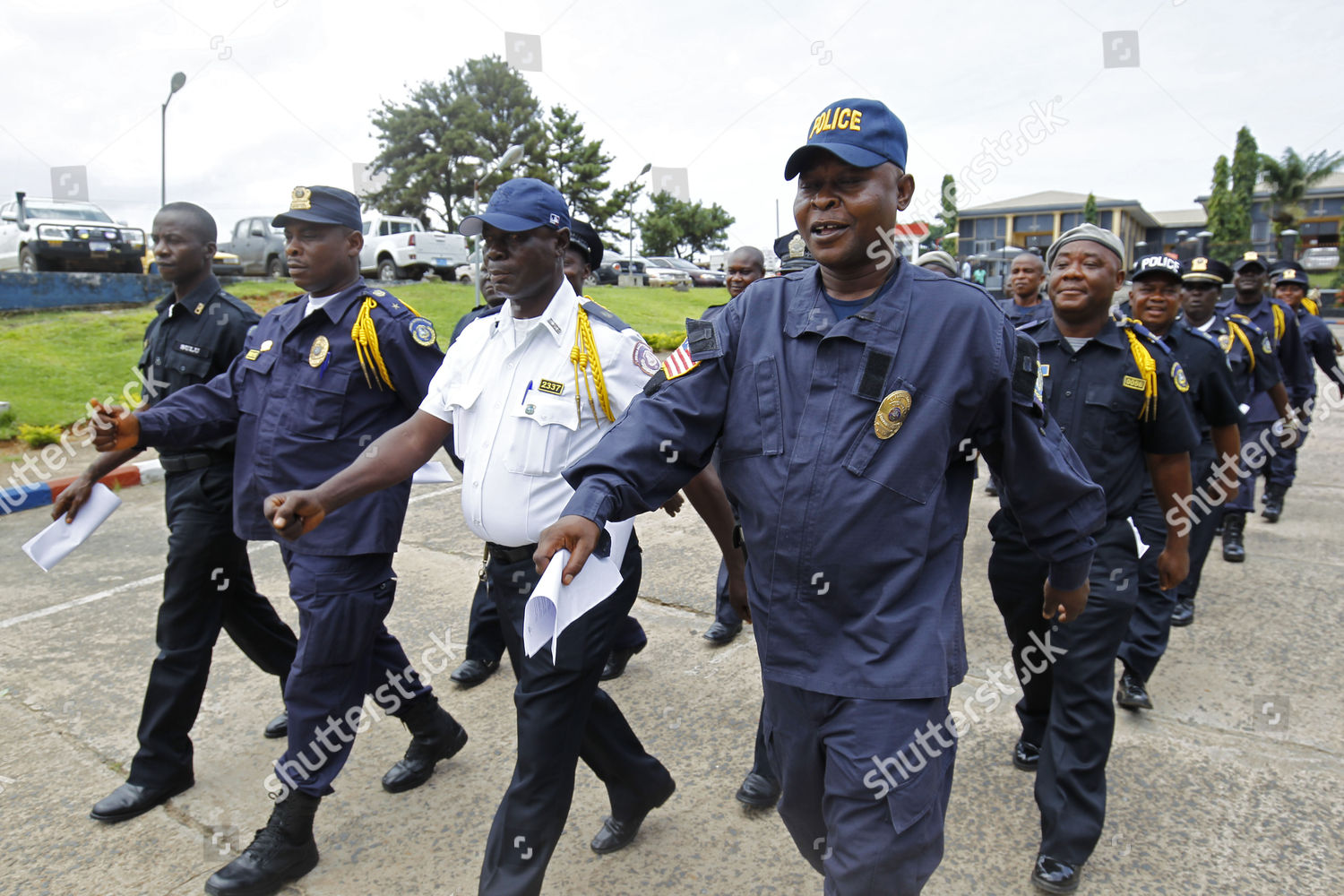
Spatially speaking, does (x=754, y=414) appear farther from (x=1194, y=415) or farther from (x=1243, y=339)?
(x=1243, y=339)

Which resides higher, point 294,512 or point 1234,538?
point 294,512

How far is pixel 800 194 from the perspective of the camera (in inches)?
75.3

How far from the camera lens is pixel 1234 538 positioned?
6020 mm

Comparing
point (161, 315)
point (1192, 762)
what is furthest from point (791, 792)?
point (161, 315)

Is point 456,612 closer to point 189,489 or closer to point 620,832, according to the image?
point 189,489

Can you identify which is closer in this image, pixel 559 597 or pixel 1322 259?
pixel 559 597

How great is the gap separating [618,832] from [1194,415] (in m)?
2.93

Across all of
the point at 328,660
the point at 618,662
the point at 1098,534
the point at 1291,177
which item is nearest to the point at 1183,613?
the point at 1098,534

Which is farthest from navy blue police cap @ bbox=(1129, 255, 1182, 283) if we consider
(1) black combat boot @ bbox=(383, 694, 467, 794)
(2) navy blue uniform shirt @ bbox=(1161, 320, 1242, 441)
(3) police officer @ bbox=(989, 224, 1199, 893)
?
(1) black combat boot @ bbox=(383, 694, 467, 794)

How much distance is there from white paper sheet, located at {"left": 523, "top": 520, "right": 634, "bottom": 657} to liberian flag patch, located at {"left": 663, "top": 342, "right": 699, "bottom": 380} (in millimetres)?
435

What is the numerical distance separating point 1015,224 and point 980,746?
6335 centimetres

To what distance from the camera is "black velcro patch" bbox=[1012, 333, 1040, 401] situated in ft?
6.13

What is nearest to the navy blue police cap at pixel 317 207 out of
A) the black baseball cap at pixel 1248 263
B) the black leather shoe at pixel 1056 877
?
the black leather shoe at pixel 1056 877

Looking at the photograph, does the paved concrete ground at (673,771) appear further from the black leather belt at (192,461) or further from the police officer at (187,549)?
the black leather belt at (192,461)
